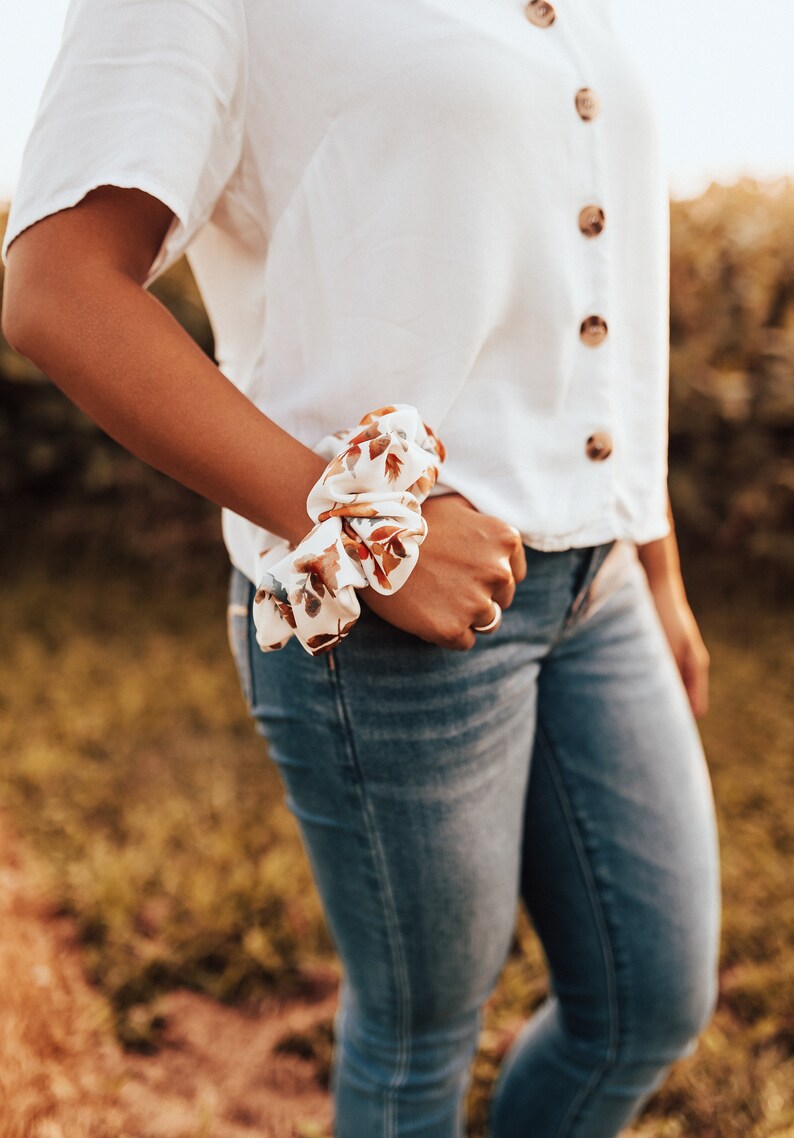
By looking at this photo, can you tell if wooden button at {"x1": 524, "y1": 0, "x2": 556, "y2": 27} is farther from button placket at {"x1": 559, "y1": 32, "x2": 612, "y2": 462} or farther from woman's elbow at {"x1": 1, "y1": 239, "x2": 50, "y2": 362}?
woman's elbow at {"x1": 1, "y1": 239, "x2": 50, "y2": 362}

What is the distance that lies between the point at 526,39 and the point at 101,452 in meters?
3.56

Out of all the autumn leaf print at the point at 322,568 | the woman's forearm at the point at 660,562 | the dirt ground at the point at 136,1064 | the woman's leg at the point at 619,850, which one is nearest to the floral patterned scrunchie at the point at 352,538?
the autumn leaf print at the point at 322,568

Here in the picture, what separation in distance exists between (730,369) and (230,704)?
7.57 feet

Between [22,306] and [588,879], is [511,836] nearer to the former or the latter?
[588,879]

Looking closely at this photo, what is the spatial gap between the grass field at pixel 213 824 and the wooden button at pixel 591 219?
5.35 ft

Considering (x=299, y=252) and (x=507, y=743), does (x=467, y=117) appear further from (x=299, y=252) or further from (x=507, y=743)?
Result: (x=507, y=743)

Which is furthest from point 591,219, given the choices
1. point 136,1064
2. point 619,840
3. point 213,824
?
point 213,824

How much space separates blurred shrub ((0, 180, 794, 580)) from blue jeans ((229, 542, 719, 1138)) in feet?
8.88

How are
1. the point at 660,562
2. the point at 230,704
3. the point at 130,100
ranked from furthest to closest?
the point at 230,704, the point at 660,562, the point at 130,100

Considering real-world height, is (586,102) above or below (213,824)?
above

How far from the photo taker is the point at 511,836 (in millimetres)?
1159

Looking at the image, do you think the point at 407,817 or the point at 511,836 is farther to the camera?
the point at 511,836

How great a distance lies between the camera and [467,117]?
92cm

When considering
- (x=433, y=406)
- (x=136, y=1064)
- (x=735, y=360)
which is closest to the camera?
(x=433, y=406)
